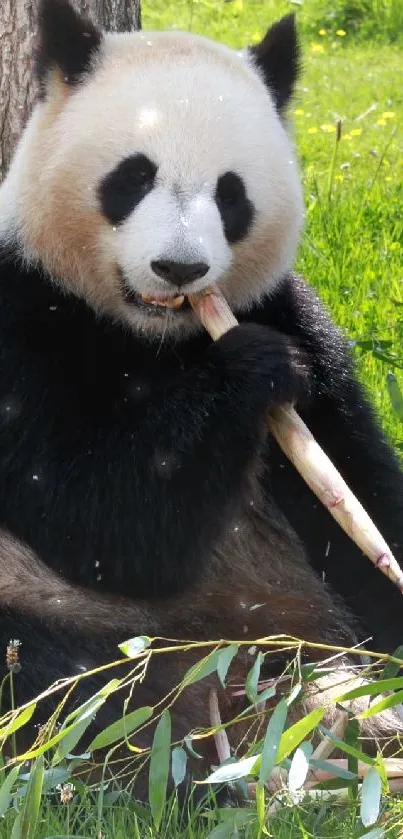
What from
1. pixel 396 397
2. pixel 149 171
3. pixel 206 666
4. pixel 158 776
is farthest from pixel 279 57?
pixel 158 776

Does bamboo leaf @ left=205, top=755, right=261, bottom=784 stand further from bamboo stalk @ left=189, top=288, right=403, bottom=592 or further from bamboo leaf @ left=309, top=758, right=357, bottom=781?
bamboo stalk @ left=189, top=288, right=403, bottom=592

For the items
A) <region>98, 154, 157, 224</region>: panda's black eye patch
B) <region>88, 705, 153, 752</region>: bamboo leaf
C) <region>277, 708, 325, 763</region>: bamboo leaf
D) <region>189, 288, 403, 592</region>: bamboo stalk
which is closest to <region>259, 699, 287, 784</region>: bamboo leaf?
<region>277, 708, 325, 763</region>: bamboo leaf

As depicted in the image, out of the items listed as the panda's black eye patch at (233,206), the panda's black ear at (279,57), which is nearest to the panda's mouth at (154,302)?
the panda's black eye patch at (233,206)

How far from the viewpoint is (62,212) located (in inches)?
142

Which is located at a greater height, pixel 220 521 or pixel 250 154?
pixel 250 154

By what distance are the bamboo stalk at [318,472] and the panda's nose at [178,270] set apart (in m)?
0.31

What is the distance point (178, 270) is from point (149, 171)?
38 centimetres

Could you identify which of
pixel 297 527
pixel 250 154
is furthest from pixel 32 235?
pixel 297 527

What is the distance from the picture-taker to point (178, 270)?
315cm

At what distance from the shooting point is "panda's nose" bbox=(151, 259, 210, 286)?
123 inches

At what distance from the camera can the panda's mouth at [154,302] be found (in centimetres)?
347

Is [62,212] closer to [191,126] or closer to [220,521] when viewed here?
[191,126]

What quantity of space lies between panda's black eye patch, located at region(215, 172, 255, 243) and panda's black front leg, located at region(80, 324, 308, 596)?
0.34 metres

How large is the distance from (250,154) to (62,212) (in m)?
0.53
